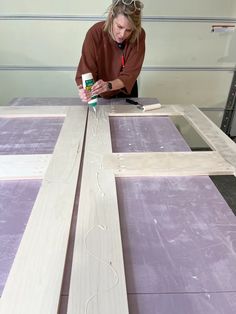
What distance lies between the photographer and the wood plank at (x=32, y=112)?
1.48 metres

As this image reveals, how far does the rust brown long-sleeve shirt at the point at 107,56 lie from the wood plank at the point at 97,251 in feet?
2.72

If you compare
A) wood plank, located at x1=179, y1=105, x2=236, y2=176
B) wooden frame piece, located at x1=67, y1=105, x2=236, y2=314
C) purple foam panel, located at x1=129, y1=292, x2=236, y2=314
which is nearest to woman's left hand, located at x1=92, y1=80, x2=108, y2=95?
wooden frame piece, located at x1=67, y1=105, x2=236, y2=314

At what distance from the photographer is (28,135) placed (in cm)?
129

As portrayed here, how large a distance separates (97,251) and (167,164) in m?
0.48

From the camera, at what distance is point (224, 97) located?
2.89 m

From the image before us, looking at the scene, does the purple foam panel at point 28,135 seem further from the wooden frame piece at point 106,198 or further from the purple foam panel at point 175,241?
the purple foam panel at point 175,241

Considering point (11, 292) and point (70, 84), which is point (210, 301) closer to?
point (11, 292)

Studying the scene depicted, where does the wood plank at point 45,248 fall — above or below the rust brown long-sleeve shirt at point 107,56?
below

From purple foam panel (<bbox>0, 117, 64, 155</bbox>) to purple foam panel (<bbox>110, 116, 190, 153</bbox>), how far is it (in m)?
0.30

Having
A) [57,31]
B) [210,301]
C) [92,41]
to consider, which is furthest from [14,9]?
[210,301]

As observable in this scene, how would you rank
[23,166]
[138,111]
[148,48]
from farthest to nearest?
[148,48], [138,111], [23,166]

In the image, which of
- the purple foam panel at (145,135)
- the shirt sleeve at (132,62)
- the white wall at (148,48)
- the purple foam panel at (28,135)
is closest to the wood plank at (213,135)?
the purple foam panel at (145,135)

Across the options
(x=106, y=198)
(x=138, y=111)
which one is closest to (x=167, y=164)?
(x=106, y=198)

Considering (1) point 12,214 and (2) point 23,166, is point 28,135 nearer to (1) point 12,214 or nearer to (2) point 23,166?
(2) point 23,166
